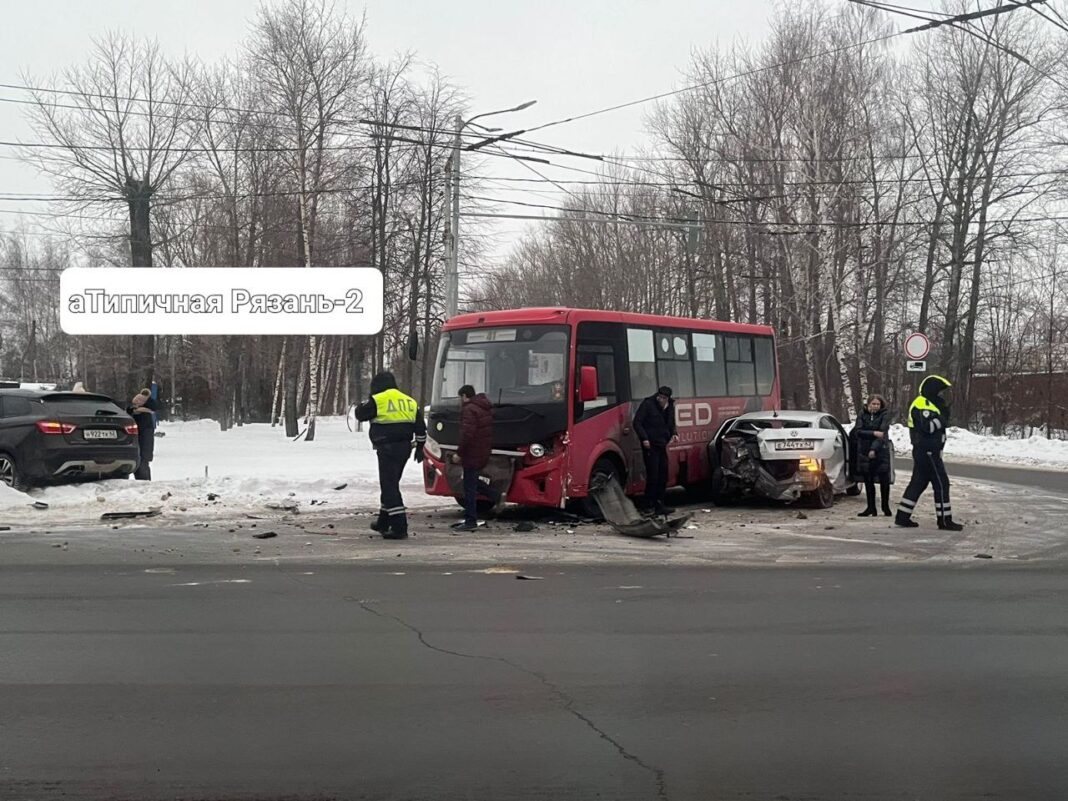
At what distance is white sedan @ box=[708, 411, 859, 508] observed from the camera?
16453 mm

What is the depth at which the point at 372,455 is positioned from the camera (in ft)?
90.8

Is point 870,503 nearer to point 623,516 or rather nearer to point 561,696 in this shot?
point 623,516

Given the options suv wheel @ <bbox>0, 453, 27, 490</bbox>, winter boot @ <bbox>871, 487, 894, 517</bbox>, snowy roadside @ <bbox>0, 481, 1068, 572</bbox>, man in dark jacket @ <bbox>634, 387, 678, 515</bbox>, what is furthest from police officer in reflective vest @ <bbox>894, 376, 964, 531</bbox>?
suv wheel @ <bbox>0, 453, 27, 490</bbox>

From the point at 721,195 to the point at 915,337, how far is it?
1649 cm

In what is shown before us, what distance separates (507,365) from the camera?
15500 mm

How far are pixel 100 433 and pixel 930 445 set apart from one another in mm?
12131

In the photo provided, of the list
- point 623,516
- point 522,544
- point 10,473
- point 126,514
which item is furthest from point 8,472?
point 623,516

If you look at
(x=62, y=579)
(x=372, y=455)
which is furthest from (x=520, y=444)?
(x=372, y=455)

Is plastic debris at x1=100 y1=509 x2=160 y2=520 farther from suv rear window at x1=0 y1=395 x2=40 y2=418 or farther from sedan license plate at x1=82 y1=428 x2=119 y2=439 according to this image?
suv rear window at x1=0 y1=395 x2=40 y2=418

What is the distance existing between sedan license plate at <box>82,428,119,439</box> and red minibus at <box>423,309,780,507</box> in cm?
522

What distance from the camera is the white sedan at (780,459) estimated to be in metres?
16.5

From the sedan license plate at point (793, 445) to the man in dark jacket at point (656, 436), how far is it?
1.66 metres

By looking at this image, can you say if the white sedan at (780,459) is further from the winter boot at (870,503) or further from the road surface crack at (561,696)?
the road surface crack at (561,696)

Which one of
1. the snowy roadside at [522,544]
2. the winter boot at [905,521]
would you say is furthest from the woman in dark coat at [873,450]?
the winter boot at [905,521]
